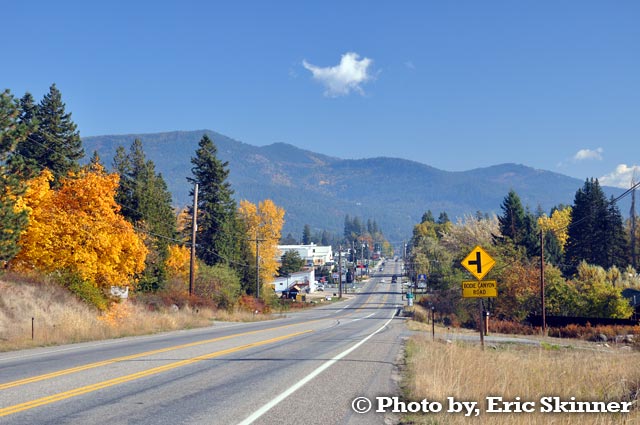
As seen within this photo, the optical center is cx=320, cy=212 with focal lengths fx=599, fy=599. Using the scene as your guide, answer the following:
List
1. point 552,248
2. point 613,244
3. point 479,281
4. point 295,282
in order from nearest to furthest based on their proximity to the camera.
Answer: point 479,281, point 613,244, point 552,248, point 295,282

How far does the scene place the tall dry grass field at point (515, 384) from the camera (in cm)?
927

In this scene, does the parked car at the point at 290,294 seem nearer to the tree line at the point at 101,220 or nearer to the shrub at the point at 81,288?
the tree line at the point at 101,220

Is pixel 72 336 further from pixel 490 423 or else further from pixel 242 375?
pixel 490 423

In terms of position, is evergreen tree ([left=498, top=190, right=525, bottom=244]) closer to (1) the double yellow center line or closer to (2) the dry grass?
(2) the dry grass

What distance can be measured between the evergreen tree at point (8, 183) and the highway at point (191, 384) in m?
9.19

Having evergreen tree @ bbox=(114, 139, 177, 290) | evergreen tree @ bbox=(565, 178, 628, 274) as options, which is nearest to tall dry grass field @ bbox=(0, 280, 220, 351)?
evergreen tree @ bbox=(114, 139, 177, 290)

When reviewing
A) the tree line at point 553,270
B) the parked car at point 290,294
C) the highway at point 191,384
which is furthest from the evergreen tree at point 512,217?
the highway at point 191,384

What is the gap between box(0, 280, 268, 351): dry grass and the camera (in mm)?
23719

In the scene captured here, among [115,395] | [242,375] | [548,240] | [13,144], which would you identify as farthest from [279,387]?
[548,240]

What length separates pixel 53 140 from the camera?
53.3 meters

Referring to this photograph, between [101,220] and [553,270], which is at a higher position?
[101,220]

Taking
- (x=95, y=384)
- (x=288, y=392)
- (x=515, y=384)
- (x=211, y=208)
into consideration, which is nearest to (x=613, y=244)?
(x=211, y=208)

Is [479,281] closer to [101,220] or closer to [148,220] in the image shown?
[101,220]

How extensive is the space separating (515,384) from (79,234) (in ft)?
99.3
